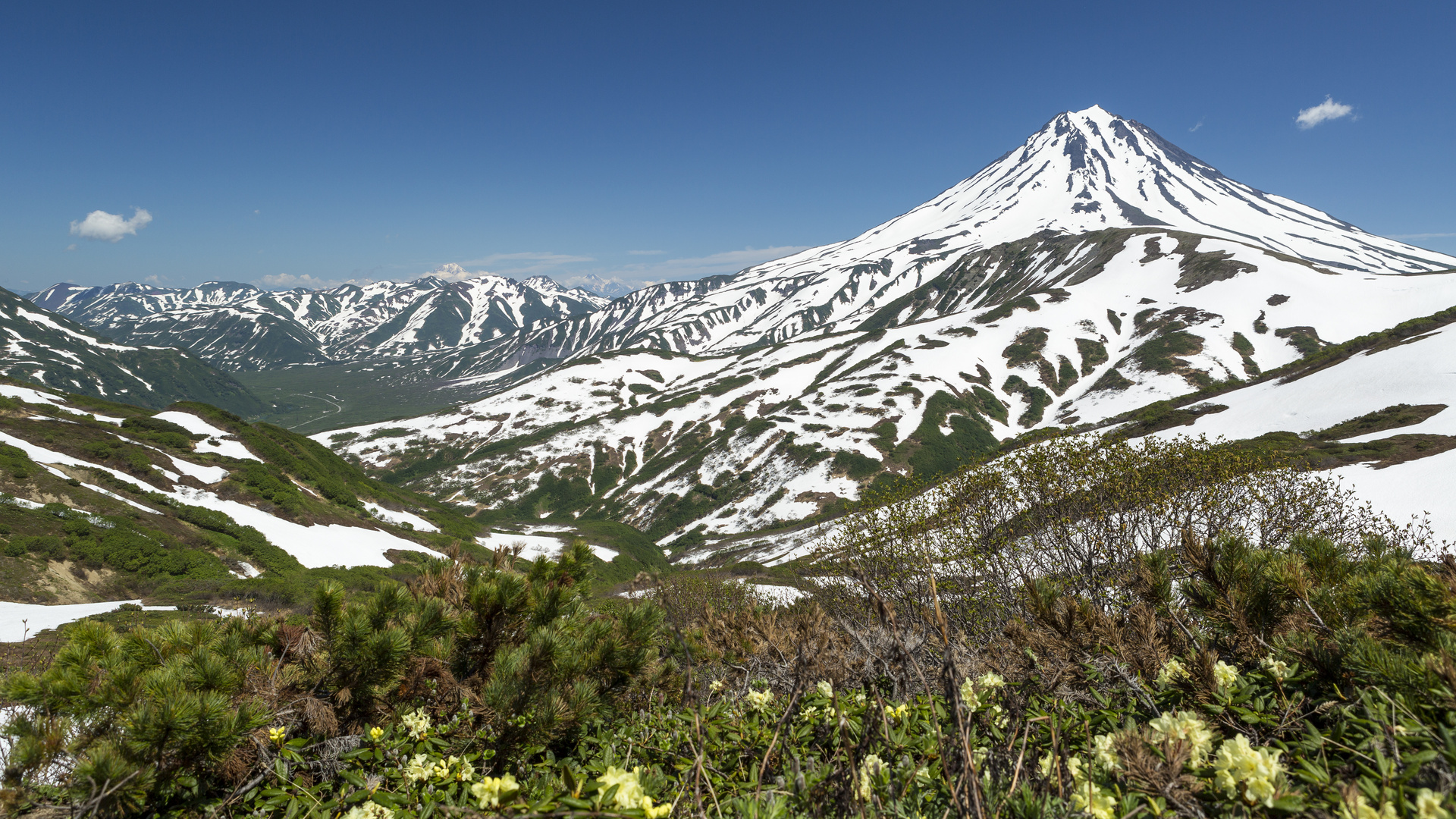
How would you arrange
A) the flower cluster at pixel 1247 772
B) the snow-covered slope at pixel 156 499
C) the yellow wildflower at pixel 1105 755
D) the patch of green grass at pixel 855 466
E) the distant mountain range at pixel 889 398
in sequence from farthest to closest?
the distant mountain range at pixel 889 398 < the patch of green grass at pixel 855 466 < the snow-covered slope at pixel 156 499 < the yellow wildflower at pixel 1105 755 < the flower cluster at pixel 1247 772

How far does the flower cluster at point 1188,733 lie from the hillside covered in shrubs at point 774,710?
0.5 inches

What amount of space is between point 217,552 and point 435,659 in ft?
95.4

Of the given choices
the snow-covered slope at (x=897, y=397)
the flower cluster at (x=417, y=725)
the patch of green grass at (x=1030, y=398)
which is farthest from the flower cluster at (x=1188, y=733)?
the patch of green grass at (x=1030, y=398)

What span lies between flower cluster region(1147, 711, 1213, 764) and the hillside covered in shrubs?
12mm

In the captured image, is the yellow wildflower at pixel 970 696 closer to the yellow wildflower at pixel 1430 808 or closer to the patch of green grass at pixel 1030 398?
the yellow wildflower at pixel 1430 808

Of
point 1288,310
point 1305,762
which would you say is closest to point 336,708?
point 1305,762

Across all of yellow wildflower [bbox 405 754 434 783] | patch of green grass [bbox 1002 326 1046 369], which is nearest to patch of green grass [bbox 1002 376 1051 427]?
patch of green grass [bbox 1002 326 1046 369]

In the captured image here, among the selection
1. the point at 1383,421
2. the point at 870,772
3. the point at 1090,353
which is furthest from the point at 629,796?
the point at 1090,353

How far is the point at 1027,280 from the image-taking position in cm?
15238

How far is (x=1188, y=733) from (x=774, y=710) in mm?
2450

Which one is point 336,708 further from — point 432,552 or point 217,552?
point 432,552

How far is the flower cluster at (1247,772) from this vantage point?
1.87 m

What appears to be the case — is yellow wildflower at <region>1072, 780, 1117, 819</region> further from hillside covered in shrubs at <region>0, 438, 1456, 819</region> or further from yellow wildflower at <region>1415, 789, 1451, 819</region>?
yellow wildflower at <region>1415, 789, 1451, 819</region>

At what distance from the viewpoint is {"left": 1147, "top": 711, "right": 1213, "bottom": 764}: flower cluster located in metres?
2.19
